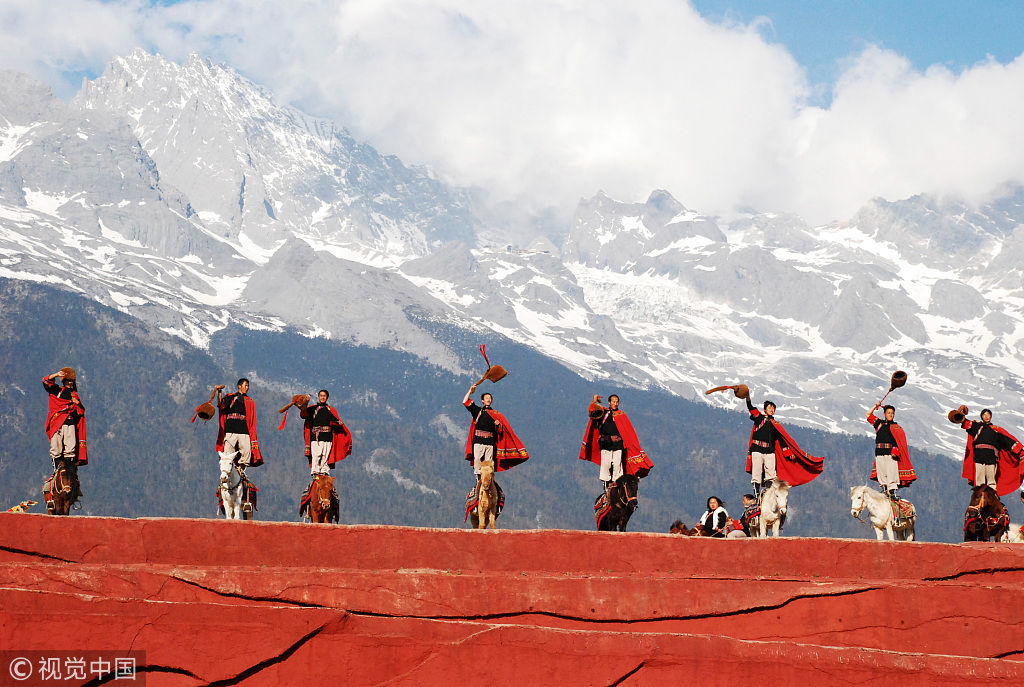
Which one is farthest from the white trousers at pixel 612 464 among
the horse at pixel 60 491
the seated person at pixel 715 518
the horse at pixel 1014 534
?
the horse at pixel 60 491

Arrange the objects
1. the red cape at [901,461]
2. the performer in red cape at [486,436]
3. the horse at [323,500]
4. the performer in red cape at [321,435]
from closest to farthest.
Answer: the horse at [323,500]
the performer in red cape at [486,436]
the performer in red cape at [321,435]
the red cape at [901,461]

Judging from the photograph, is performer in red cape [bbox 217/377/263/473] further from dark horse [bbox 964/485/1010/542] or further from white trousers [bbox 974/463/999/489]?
white trousers [bbox 974/463/999/489]

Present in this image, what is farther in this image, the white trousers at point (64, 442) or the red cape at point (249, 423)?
the red cape at point (249, 423)

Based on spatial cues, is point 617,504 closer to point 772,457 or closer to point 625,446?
point 625,446

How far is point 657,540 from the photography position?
53.0 ft

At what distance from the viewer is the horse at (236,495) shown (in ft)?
69.5

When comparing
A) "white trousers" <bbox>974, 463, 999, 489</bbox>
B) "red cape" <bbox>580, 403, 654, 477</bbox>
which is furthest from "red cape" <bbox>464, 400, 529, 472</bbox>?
"white trousers" <bbox>974, 463, 999, 489</bbox>

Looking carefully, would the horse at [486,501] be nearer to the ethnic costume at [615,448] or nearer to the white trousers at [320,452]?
the ethnic costume at [615,448]

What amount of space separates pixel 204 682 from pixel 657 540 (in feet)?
20.3

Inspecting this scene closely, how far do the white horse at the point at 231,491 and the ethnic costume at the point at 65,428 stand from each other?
2.37 meters

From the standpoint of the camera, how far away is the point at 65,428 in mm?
20828

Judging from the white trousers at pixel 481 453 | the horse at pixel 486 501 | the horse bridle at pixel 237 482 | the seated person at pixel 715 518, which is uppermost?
the white trousers at pixel 481 453

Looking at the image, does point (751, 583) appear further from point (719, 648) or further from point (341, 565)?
point (341, 565)

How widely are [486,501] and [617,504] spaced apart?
8.28 feet
